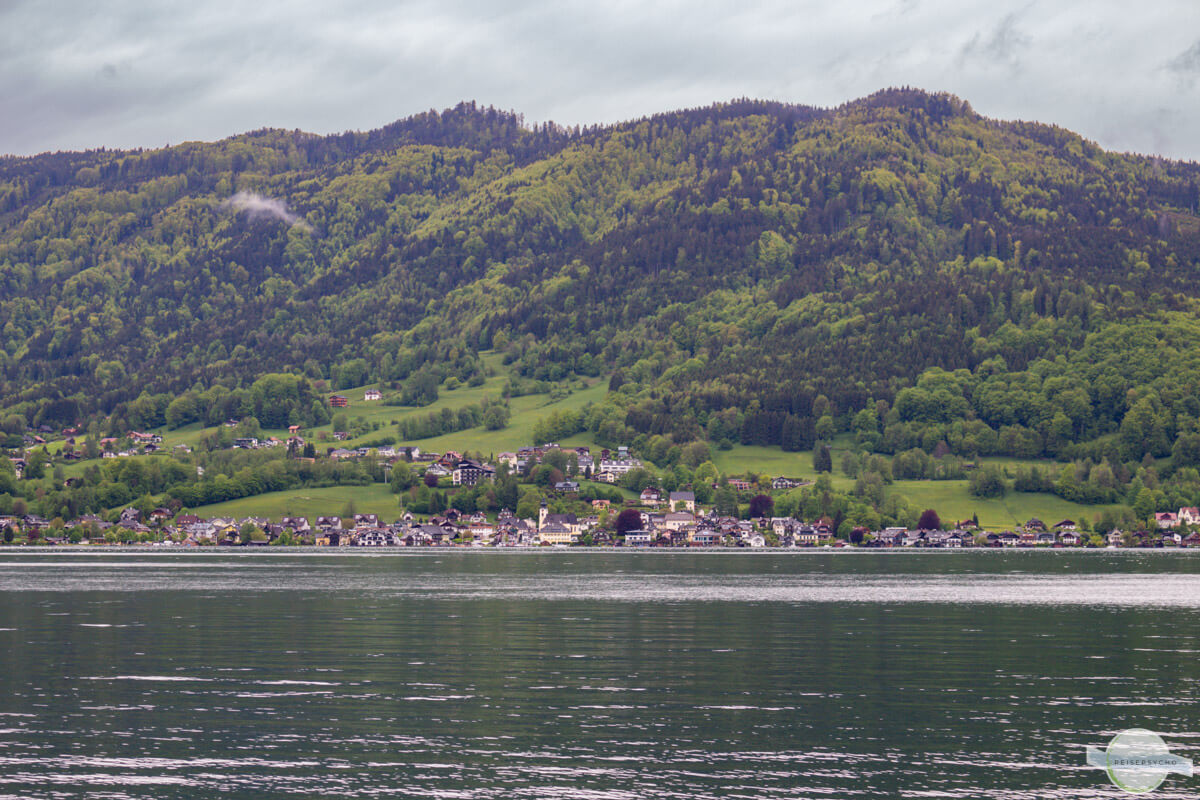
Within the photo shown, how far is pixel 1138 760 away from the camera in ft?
123

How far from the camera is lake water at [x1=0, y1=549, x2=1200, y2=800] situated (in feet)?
117

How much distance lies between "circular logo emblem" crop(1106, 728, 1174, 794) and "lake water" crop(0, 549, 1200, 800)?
643 mm

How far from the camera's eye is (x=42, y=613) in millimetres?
82188

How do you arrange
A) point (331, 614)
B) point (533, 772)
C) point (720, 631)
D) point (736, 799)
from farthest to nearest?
point (331, 614) < point (720, 631) < point (533, 772) < point (736, 799)

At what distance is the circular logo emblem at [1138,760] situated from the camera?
3534cm

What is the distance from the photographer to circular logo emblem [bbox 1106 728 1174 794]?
35.3 meters

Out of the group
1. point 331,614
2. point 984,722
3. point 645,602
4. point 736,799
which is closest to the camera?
point 736,799

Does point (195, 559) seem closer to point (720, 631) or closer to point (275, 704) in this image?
point (720, 631)

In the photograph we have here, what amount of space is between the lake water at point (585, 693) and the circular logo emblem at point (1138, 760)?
0.64m

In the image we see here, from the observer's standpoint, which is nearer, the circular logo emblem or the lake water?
the circular logo emblem

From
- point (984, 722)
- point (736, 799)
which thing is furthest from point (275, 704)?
point (984, 722)

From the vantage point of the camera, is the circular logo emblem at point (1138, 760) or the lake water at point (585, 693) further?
the lake water at point (585, 693)

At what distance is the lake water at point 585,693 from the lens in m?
35.8

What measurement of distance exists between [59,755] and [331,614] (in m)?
43.9
